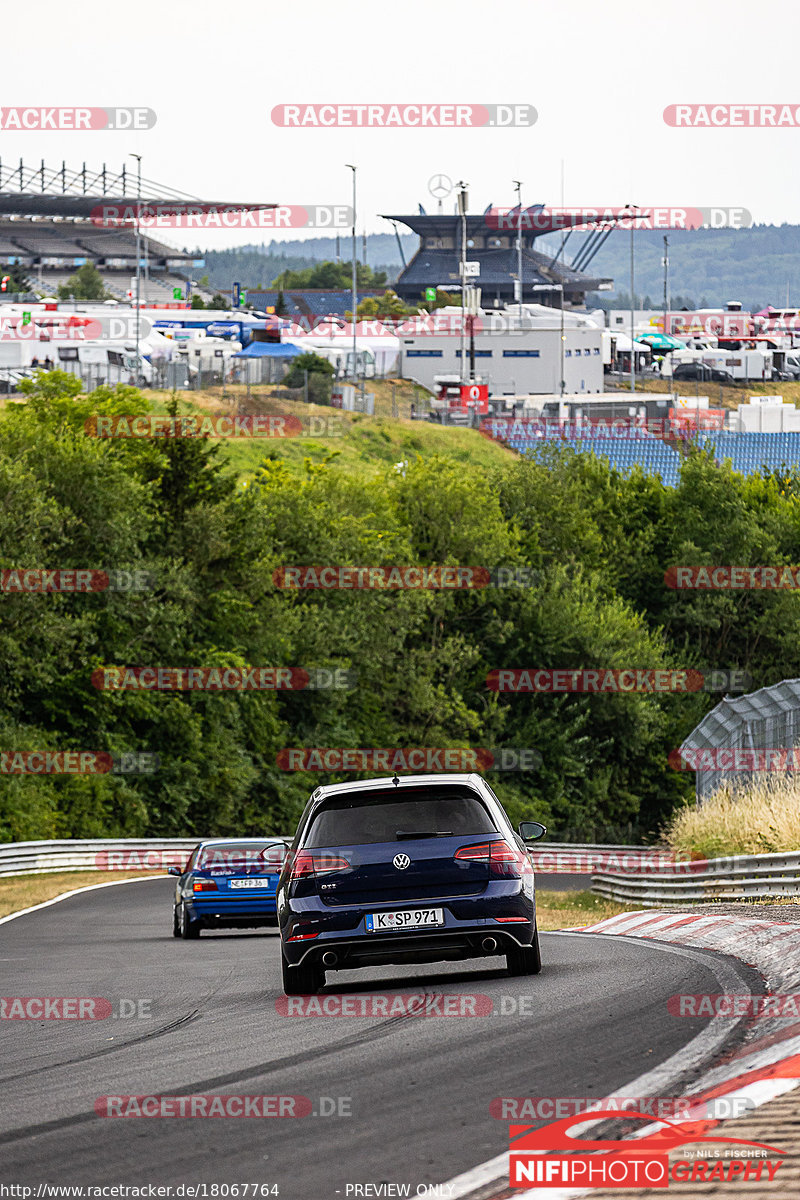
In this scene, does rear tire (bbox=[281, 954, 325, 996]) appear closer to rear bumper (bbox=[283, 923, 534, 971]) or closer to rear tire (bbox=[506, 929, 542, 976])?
rear bumper (bbox=[283, 923, 534, 971])

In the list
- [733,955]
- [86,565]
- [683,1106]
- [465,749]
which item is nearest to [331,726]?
[465,749]

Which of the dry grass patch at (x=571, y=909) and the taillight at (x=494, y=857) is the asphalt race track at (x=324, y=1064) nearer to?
the taillight at (x=494, y=857)

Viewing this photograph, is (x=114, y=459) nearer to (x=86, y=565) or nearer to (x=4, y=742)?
(x=86, y=565)

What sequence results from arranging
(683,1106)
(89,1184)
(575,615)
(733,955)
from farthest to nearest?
(575,615) < (733,955) < (683,1106) < (89,1184)

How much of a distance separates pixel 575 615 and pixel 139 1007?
166 ft

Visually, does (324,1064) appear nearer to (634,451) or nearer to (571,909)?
(571,909)

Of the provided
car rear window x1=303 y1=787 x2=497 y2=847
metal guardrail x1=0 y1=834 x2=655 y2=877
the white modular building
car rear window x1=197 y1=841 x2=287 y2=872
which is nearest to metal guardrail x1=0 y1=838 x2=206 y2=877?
metal guardrail x1=0 y1=834 x2=655 y2=877

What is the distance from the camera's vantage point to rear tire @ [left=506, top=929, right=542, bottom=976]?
36.8 feet

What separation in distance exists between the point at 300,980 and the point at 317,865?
32.5 inches

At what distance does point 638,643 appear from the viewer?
61.6 m

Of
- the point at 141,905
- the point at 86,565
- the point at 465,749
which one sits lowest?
the point at 465,749

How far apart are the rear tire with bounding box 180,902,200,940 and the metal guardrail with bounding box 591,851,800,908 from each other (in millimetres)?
6065

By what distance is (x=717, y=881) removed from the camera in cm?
1998

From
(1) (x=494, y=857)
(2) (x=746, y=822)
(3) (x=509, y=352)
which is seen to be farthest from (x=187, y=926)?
(3) (x=509, y=352)
